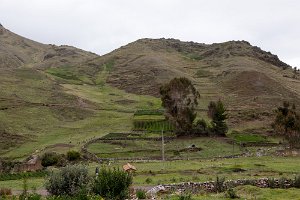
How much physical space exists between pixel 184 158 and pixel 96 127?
34.1 m

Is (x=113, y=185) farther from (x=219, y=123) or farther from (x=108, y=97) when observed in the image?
(x=108, y=97)

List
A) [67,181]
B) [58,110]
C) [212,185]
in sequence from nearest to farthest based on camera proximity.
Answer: [67,181], [212,185], [58,110]

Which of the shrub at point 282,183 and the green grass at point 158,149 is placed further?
the green grass at point 158,149

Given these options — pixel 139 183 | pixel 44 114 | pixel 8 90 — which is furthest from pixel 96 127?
pixel 139 183

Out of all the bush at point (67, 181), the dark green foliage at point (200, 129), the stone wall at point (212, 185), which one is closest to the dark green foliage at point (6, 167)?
the stone wall at point (212, 185)

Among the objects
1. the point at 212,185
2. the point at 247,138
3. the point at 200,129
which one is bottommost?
the point at 212,185

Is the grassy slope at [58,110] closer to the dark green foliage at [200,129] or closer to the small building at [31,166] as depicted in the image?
the small building at [31,166]

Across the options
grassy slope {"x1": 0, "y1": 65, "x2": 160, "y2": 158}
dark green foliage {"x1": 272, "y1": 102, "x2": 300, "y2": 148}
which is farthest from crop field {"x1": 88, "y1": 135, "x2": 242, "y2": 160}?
dark green foliage {"x1": 272, "y1": 102, "x2": 300, "y2": 148}

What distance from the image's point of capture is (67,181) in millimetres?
Answer: 26469

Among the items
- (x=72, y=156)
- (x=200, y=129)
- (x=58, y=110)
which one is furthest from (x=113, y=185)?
(x=58, y=110)

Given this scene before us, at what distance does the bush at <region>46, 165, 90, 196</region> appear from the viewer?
26250mm

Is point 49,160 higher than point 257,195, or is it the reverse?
point 257,195

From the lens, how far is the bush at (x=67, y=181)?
26.2 meters

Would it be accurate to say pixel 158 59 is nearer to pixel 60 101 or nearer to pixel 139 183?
pixel 60 101
